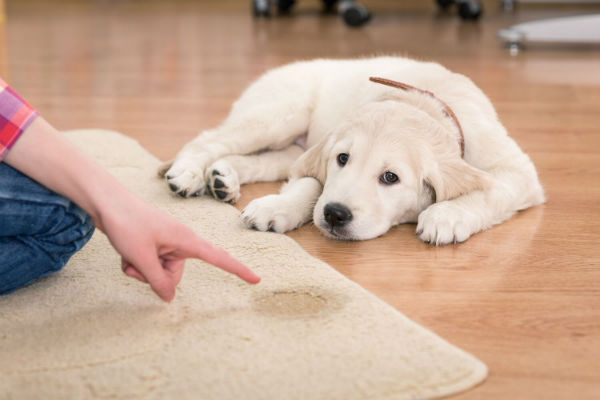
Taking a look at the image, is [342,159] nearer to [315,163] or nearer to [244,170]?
[315,163]

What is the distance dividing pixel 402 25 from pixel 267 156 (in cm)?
367

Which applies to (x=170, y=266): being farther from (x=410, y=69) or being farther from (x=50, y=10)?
(x=50, y=10)

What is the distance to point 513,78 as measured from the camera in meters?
3.56

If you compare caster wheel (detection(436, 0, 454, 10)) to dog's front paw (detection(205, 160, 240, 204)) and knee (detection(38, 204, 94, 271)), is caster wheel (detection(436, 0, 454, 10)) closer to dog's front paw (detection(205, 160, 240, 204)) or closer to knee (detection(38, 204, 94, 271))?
dog's front paw (detection(205, 160, 240, 204))

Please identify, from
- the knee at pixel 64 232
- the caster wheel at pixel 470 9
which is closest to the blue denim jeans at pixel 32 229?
the knee at pixel 64 232

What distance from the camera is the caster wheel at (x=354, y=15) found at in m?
5.41

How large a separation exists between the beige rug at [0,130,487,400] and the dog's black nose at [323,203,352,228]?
0.43 feet

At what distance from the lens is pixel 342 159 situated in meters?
1.76

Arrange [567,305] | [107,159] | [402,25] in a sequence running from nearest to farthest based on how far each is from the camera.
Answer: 1. [567,305]
2. [107,159]
3. [402,25]

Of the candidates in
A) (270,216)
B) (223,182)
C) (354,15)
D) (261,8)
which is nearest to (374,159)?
(270,216)

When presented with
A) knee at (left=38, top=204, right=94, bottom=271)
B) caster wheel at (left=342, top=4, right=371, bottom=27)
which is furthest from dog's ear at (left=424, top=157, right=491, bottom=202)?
A: caster wheel at (left=342, top=4, right=371, bottom=27)

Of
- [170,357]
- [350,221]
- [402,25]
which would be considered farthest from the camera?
[402,25]

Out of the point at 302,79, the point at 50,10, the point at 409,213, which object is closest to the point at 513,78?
the point at 302,79

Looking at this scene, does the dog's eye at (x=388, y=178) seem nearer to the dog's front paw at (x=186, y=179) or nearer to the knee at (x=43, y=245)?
the dog's front paw at (x=186, y=179)
